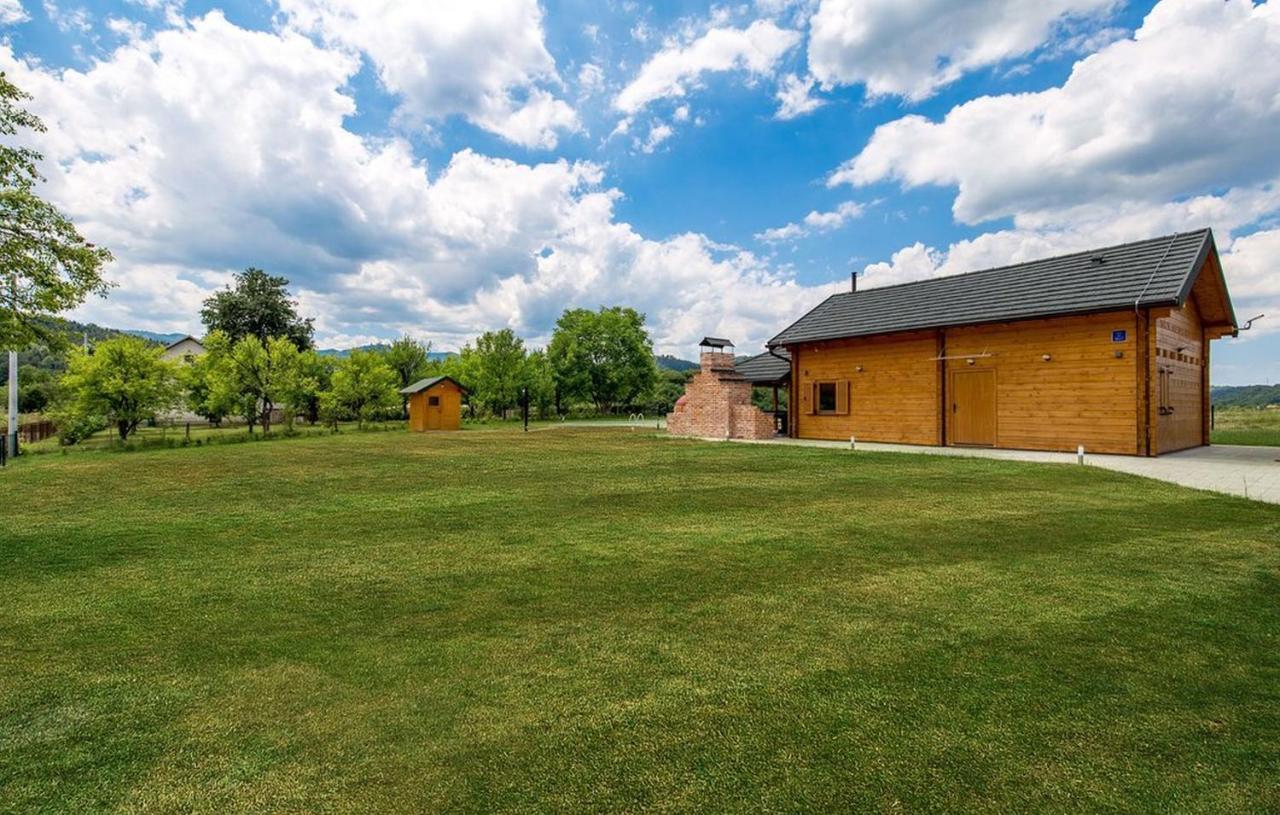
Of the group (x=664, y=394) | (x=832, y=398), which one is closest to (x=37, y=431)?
(x=832, y=398)

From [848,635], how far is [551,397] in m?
41.4

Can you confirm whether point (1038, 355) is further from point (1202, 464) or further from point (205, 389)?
point (205, 389)

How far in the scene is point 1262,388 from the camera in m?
70.0

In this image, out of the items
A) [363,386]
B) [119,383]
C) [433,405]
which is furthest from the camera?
[363,386]

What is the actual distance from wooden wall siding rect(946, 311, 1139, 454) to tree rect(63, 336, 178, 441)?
28.4 metres

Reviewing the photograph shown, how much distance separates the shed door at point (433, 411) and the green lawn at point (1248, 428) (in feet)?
97.8

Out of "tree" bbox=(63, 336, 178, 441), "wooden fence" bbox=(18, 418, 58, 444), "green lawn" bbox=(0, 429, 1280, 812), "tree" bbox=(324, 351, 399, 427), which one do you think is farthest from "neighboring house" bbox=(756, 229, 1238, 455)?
"wooden fence" bbox=(18, 418, 58, 444)

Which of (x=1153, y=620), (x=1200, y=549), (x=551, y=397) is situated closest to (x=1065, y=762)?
(x=1153, y=620)

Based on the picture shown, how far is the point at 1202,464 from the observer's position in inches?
475

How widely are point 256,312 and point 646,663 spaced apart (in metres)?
53.0

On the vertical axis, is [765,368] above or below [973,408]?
above

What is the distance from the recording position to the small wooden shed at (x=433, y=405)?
29.4m

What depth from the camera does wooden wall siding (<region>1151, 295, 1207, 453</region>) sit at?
13938mm

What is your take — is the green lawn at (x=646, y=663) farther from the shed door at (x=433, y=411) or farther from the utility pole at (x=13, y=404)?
the shed door at (x=433, y=411)
